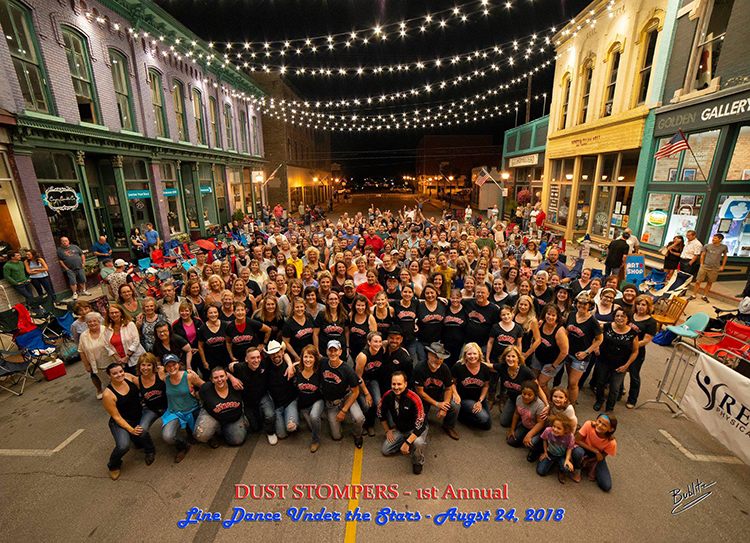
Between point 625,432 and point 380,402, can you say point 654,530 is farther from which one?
point 380,402

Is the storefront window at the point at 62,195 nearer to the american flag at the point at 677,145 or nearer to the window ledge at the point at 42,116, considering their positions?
the window ledge at the point at 42,116

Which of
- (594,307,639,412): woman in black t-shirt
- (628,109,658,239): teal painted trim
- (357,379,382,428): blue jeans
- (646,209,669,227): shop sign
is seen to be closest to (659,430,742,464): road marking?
(594,307,639,412): woman in black t-shirt

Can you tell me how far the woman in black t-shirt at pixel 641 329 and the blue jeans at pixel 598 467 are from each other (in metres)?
1.83

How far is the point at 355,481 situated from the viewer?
4.23 m

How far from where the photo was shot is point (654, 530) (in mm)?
3525

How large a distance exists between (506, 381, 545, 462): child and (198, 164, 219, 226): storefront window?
18.7 m

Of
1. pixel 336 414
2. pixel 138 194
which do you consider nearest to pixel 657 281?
pixel 336 414

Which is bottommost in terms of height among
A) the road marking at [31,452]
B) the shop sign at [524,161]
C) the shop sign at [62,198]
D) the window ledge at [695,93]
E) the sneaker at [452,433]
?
the road marking at [31,452]

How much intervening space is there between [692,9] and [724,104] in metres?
3.52

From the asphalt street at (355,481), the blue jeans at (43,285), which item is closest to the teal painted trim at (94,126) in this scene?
the blue jeans at (43,285)

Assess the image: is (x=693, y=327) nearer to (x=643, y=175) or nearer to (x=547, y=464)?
(x=547, y=464)

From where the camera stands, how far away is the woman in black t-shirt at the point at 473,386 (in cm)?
486

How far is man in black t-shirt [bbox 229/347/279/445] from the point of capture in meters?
4.86

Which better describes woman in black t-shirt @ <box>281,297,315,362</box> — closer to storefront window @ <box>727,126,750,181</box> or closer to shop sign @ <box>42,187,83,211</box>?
shop sign @ <box>42,187,83,211</box>
